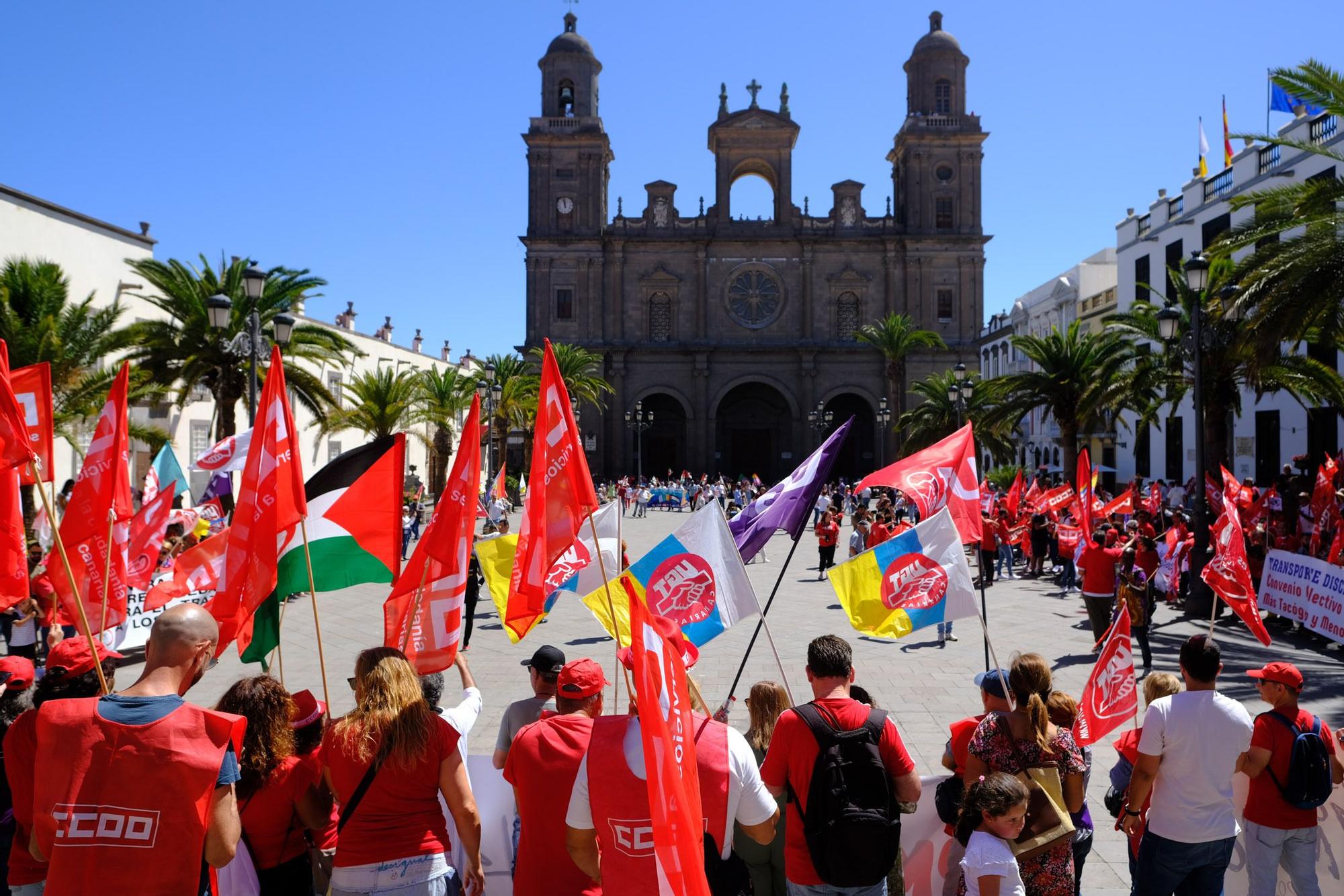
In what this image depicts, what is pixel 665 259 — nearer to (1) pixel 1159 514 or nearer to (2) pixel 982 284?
(2) pixel 982 284

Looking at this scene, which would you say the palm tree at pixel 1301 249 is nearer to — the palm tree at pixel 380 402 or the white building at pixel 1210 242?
the white building at pixel 1210 242

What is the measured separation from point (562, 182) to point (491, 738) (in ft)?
164

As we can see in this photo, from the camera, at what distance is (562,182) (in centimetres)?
5441

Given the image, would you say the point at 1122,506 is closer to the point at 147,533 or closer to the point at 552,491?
the point at 552,491

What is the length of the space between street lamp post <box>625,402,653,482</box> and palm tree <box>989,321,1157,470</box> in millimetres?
26097

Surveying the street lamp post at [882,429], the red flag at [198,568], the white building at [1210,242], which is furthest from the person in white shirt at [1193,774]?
the street lamp post at [882,429]

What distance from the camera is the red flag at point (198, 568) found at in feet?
27.0

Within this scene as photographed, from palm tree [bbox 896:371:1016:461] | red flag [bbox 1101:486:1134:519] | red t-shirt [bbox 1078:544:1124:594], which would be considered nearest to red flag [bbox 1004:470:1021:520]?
red flag [bbox 1101:486:1134:519]

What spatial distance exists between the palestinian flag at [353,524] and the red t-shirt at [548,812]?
8.21 feet

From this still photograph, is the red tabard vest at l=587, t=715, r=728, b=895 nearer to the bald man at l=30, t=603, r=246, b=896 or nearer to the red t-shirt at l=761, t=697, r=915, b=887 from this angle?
the red t-shirt at l=761, t=697, r=915, b=887

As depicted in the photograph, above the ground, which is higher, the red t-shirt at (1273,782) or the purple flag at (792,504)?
the purple flag at (792,504)

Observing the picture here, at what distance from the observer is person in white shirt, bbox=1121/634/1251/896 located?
3.99 metres

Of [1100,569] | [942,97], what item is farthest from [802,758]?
[942,97]

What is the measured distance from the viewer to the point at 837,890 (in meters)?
3.53
